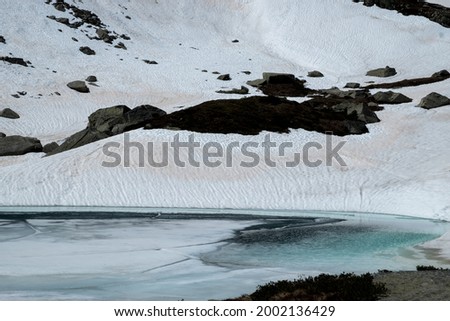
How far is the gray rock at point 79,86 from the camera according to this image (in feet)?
268

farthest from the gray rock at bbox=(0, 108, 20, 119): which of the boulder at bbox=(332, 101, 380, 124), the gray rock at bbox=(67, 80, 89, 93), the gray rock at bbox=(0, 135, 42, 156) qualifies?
the boulder at bbox=(332, 101, 380, 124)

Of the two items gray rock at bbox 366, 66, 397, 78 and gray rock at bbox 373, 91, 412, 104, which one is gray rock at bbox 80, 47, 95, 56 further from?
gray rock at bbox 373, 91, 412, 104

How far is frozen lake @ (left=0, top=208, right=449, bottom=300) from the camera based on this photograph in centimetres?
1642

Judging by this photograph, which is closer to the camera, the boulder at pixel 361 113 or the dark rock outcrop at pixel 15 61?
the boulder at pixel 361 113

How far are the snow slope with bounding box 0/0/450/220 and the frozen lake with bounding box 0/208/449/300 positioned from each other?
20.7ft

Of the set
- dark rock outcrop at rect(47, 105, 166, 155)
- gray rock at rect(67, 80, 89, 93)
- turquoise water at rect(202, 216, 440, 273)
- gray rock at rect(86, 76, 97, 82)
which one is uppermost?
gray rock at rect(86, 76, 97, 82)

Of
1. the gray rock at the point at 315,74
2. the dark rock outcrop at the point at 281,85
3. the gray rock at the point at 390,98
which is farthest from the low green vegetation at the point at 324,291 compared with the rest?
the gray rock at the point at 315,74

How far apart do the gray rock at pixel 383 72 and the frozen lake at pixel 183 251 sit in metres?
67.8

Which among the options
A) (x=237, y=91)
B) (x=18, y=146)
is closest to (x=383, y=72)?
(x=237, y=91)

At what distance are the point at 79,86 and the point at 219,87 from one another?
19881 mm

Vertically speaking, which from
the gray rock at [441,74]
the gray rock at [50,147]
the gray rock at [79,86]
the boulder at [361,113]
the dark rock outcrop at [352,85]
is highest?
the gray rock at [441,74]

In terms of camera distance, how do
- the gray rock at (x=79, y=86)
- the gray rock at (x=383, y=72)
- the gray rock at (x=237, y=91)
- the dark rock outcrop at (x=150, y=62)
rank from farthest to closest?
the gray rock at (x=383, y=72)
the dark rock outcrop at (x=150, y=62)
the gray rock at (x=237, y=91)
the gray rock at (x=79, y=86)

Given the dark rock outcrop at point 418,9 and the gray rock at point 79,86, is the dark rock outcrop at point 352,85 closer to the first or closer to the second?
the gray rock at point 79,86

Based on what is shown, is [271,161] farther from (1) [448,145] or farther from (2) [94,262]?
(2) [94,262]
